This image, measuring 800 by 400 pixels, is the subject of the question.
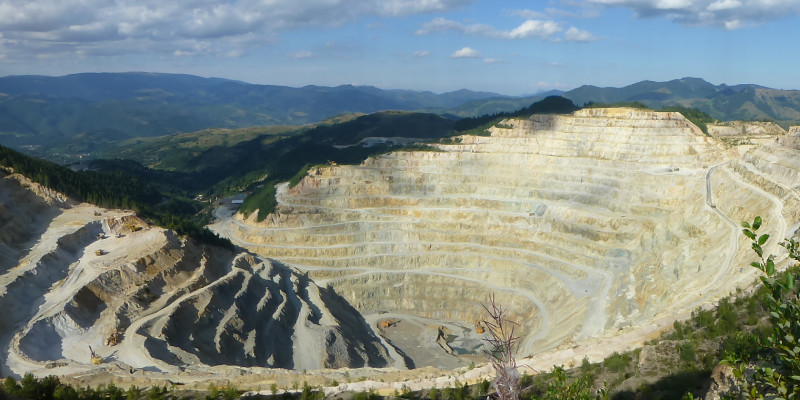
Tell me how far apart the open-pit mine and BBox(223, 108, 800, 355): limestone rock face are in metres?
0.30

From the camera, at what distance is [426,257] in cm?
7894

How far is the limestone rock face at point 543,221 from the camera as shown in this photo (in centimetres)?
5638

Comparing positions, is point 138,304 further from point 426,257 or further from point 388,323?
point 426,257

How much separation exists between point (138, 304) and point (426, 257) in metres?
42.8

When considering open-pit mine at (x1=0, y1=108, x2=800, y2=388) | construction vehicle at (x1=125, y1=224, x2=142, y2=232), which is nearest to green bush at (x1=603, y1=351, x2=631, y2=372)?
open-pit mine at (x1=0, y1=108, x2=800, y2=388)

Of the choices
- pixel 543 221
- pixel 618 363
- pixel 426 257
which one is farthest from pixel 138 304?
pixel 543 221

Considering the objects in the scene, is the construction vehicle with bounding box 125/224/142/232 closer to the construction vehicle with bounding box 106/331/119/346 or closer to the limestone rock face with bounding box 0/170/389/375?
the limestone rock face with bounding box 0/170/389/375

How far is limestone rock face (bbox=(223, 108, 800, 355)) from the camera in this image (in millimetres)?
56375

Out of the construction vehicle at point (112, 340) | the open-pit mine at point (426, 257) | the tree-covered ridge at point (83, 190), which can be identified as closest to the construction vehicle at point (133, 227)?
the open-pit mine at point (426, 257)

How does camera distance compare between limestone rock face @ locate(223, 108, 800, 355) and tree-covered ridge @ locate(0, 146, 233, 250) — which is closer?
limestone rock face @ locate(223, 108, 800, 355)

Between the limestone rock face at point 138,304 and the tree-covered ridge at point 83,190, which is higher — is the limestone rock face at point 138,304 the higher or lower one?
the lower one

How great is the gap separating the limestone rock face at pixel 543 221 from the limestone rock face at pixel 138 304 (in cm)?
1592

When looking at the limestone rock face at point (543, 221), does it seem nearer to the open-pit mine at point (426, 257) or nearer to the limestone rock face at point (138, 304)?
the open-pit mine at point (426, 257)

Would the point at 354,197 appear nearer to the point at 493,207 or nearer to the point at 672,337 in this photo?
the point at 493,207
